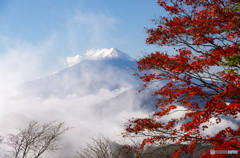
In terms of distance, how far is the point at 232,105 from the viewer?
4.98 m

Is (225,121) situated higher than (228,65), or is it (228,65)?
(225,121)

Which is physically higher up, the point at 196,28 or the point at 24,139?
the point at 196,28

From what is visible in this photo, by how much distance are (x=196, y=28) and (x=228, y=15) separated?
1.19m

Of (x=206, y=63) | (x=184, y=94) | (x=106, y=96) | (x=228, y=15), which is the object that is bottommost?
(x=184, y=94)

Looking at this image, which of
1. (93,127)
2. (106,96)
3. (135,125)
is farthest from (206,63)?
(106,96)

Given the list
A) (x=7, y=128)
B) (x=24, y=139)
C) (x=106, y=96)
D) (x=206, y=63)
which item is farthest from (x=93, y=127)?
(x=206, y=63)

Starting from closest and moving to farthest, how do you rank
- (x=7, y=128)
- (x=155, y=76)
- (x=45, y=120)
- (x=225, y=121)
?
1. (x=155, y=76)
2. (x=7, y=128)
3. (x=45, y=120)
4. (x=225, y=121)

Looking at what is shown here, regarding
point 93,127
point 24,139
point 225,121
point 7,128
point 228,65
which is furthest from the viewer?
point 225,121

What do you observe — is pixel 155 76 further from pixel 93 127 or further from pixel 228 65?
pixel 93 127

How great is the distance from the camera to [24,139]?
1141cm

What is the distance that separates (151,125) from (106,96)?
193109 millimetres

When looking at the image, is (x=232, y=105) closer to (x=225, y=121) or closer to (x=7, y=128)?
(x=7, y=128)

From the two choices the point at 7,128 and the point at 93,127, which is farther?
the point at 93,127

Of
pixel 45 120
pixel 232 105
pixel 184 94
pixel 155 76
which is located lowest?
pixel 232 105
